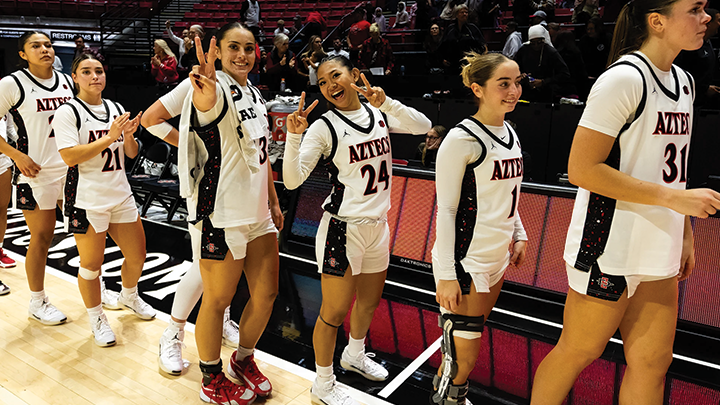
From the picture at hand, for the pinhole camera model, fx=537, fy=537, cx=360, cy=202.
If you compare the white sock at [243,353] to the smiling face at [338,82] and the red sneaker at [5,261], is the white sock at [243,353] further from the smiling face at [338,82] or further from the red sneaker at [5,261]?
the red sneaker at [5,261]

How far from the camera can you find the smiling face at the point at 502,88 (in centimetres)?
221

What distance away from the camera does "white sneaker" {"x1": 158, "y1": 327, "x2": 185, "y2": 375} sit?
3.10 metres

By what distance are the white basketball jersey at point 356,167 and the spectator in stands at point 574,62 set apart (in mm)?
4452

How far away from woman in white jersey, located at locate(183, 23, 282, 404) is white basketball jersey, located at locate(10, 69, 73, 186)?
5.85 ft

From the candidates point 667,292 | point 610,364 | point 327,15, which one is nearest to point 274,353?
point 610,364

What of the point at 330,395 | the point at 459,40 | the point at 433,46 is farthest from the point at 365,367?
the point at 433,46

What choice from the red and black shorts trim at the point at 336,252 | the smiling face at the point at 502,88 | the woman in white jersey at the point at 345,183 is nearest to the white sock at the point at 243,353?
the woman in white jersey at the point at 345,183

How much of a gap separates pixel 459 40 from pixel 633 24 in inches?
228

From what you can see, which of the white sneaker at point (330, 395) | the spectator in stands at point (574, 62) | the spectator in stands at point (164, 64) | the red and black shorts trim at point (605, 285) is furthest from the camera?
the spectator in stands at point (164, 64)

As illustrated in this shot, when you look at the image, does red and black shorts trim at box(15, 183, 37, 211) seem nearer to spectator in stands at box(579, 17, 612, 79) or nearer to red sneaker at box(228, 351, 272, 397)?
red sneaker at box(228, 351, 272, 397)

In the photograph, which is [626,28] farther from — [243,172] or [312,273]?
[312,273]

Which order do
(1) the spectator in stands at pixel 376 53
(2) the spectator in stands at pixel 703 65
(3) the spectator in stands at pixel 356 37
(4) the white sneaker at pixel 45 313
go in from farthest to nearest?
1. (3) the spectator in stands at pixel 356 37
2. (1) the spectator in stands at pixel 376 53
3. (2) the spectator in stands at pixel 703 65
4. (4) the white sneaker at pixel 45 313

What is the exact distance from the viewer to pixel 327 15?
1380cm

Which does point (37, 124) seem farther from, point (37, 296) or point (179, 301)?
point (179, 301)
